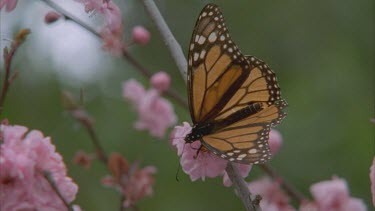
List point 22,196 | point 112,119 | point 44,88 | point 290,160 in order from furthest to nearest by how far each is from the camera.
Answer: point 44,88
point 112,119
point 290,160
point 22,196

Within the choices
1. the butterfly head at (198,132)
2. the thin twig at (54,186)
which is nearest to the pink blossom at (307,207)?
the butterfly head at (198,132)

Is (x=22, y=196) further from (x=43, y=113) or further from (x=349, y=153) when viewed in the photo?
(x=43, y=113)

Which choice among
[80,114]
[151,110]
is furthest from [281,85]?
[80,114]

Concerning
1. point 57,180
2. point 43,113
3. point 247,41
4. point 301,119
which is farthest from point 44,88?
point 57,180

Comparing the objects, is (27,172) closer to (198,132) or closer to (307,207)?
(198,132)

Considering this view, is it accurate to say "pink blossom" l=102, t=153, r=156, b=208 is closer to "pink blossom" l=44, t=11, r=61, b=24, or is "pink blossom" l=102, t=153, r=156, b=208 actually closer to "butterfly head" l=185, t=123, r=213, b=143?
"butterfly head" l=185, t=123, r=213, b=143

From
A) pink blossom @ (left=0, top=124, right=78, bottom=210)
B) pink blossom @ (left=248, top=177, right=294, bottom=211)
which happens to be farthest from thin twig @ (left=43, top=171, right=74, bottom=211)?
pink blossom @ (left=248, top=177, right=294, bottom=211)
